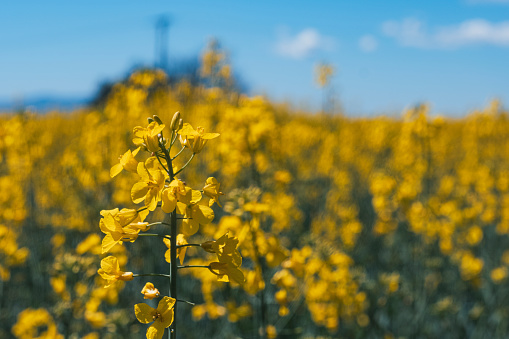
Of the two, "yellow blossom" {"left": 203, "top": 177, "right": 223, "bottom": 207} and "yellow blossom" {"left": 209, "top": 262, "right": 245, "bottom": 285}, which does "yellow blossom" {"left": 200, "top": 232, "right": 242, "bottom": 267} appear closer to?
"yellow blossom" {"left": 209, "top": 262, "right": 245, "bottom": 285}

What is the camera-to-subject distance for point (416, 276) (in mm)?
4398

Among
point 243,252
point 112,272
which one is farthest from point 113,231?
point 243,252

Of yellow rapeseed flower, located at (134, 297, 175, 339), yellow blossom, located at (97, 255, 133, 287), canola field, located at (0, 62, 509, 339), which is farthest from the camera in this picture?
canola field, located at (0, 62, 509, 339)

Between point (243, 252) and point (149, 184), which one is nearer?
point (149, 184)

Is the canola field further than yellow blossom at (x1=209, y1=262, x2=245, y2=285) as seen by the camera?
Yes

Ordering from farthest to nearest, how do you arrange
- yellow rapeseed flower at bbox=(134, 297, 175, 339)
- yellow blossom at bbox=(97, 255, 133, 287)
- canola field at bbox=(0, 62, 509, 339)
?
canola field at bbox=(0, 62, 509, 339) < yellow blossom at bbox=(97, 255, 133, 287) < yellow rapeseed flower at bbox=(134, 297, 175, 339)

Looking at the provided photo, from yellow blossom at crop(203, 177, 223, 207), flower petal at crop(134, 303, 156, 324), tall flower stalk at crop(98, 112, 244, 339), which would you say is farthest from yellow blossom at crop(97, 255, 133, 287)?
yellow blossom at crop(203, 177, 223, 207)

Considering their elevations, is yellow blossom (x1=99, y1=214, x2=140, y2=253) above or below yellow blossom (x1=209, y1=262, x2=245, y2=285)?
above

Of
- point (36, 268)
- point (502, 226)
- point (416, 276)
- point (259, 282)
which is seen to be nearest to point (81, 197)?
point (36, 268)

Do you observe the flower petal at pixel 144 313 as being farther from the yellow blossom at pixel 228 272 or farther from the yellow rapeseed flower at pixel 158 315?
the yellow blossom at pixel 228 272

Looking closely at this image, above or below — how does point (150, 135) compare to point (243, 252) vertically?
above

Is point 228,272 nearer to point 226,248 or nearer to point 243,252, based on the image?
point 226,248

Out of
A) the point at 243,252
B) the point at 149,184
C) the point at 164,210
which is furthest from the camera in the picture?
the point at 243,252

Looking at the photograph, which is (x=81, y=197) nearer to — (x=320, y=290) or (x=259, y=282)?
(x=320, y=290)
